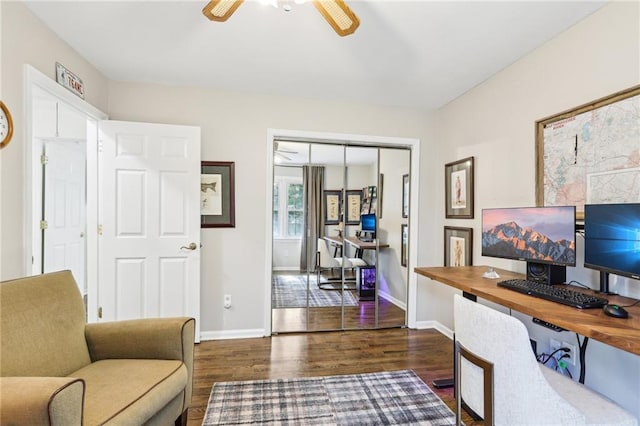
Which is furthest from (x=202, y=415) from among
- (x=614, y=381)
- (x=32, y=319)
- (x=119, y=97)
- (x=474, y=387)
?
(x=119, y=97)

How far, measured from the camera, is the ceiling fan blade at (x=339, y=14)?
1553 mm

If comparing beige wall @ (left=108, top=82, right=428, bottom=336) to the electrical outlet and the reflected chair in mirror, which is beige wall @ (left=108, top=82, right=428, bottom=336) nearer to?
the reflected chair in mirror

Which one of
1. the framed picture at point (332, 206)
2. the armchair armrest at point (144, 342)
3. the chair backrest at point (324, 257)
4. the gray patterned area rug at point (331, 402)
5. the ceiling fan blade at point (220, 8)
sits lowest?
the gray patterned area rug at point (331, 402)

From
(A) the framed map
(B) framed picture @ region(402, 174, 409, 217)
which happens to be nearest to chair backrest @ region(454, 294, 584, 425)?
(A) the framed map

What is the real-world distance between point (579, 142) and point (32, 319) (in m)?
3.15

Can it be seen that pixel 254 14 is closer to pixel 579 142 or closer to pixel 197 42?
pixel 197 42

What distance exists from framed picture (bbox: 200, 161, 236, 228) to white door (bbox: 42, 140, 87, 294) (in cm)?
178

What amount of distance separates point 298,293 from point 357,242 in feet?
2.84

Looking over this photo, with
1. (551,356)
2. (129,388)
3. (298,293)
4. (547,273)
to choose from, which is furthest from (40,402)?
(551,356)

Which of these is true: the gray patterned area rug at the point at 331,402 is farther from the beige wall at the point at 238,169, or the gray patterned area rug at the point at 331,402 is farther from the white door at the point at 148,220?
the white door at the point at 148,220

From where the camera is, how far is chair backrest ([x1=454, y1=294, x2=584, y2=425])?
3.86 feet

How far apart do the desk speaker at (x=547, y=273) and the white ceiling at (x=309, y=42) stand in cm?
154

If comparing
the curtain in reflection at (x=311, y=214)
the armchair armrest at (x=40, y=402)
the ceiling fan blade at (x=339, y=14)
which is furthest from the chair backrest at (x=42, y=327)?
the curtain in reflection at (x=311, y=214)

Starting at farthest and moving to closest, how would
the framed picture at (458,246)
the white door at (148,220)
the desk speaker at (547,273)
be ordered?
the framed picture at (458,246), the white door at (148,220), the desk speaker at (547,273)
